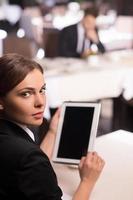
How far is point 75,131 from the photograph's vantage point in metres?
1.45

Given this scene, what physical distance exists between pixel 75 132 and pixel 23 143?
40 cm

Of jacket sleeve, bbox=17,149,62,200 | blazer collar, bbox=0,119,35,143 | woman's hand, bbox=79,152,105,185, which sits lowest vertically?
woman's hand, bbox=79,152,105,185

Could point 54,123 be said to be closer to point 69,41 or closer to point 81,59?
point 81,59

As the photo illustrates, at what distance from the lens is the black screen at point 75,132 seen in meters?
1.43

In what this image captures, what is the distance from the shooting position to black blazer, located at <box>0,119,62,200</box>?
3.36 feet

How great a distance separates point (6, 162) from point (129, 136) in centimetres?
85

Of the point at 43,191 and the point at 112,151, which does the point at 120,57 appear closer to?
the point at 112,151

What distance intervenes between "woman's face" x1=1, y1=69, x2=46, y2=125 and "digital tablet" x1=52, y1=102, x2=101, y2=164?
11.9 inches

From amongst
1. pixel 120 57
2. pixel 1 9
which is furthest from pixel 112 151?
pixel 1 9

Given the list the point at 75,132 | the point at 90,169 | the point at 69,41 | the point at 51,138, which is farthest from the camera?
the point at 69,41

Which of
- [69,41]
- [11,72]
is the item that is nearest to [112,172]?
[11,72]

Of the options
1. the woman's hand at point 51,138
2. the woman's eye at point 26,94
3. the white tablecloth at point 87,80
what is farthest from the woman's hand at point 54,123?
the white tablecloth at point 87,80

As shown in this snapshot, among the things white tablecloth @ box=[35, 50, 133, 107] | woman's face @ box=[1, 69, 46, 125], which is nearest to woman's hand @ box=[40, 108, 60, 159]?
woman's face @ box=[1, 69, 46, 125]

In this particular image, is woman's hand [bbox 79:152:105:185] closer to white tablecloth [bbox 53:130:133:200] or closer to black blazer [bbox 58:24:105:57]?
white tablecloth [bbox 53:130:133:200]
